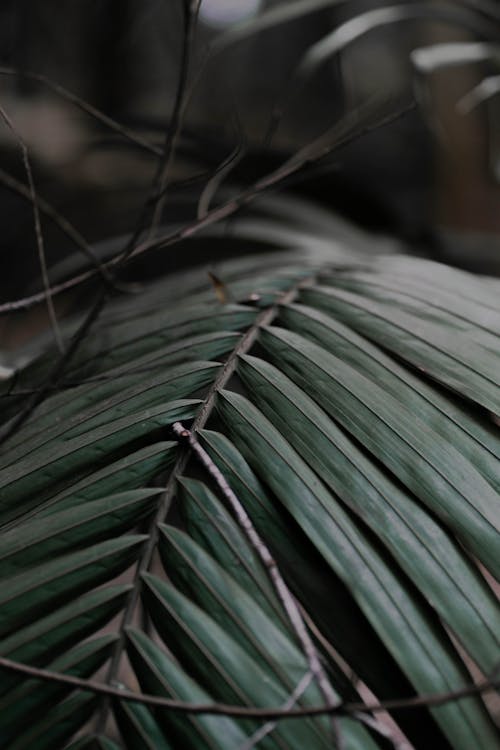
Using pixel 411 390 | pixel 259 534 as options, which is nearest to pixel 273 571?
pixel 259 534

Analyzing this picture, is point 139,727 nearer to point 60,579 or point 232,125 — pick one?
point 60,579

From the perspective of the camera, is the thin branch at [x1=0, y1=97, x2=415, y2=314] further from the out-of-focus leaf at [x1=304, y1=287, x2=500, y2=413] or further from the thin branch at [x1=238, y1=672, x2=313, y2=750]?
the thin branch at [x1=238, y1=672, x2=313, y2=750]

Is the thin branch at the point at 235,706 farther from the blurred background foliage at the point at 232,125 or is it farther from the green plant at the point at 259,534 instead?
the blurred background foliage at the point at 232,125

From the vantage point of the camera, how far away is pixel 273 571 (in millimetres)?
337

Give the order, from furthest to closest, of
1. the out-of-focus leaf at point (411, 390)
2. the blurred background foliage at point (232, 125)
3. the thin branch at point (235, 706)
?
the blurred background foliage at point (232, 125), the out-of-focus leaf at point (411, 390), the thin branch at point (235, 706)

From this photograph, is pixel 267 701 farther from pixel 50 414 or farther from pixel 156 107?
pixel 156 107

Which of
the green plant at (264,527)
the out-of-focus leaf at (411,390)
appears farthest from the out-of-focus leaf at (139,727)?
the out-of-focus leaf at (411,390)

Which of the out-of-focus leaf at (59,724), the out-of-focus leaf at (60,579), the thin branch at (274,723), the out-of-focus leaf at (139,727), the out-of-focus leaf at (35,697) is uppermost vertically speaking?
the out-of-focus leaf at (60,579)

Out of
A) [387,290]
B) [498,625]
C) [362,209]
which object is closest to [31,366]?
[387,290]

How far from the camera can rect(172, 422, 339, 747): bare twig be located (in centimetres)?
30

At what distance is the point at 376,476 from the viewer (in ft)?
1.27

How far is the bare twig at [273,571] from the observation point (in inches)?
11.9

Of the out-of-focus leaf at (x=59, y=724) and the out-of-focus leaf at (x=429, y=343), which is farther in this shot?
the out-of-focus leaf at (x=429, y=343)

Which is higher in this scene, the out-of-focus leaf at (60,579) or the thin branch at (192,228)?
the thin branch at (192,228)
